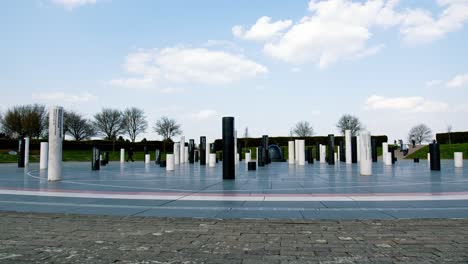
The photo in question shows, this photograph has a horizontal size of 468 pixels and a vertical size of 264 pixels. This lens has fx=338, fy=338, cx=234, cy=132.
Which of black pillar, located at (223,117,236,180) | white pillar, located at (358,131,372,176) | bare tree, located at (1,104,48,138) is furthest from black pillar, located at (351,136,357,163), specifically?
bare tree, located at (1,104,48,138)

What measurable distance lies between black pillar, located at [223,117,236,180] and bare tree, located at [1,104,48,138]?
62852 mm

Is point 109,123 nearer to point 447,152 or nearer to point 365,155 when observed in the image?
point 447,152

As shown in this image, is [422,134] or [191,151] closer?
[191,151]

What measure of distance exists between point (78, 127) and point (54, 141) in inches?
2798

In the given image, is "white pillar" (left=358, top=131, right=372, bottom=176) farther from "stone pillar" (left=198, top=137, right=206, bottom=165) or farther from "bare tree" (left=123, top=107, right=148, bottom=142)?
"bare tree" (left=123, top=107, right=148, bottom=142)

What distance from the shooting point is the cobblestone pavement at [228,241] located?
3920 millimetres

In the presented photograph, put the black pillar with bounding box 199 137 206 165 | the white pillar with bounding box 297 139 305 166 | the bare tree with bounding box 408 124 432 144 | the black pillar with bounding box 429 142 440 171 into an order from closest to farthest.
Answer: the black pillar with bounding box 429 142 440 171 → the white pillar with bounding box 297 139 305 166 → the black pillar with bounding box 199 137 206 165 → the bare tree with bounding box 408 124 432 144

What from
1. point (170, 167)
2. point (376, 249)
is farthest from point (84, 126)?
point (376, 249)

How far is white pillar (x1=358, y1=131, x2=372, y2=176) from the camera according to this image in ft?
52.0

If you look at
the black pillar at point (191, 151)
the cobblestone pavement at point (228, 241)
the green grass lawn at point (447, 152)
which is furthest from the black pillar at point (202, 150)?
the green grass lawn at point (447, 152)

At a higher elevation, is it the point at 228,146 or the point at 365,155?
the point at 228,146

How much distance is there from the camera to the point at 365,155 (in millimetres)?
16062

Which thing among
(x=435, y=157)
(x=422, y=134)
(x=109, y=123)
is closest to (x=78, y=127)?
(x=109, y=123)

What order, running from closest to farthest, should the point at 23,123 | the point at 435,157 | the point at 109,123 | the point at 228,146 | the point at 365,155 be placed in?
the point at 228,146 → the point at 365,155 → the point at 435,157 → the point at 23,123 → the point at 109,123
